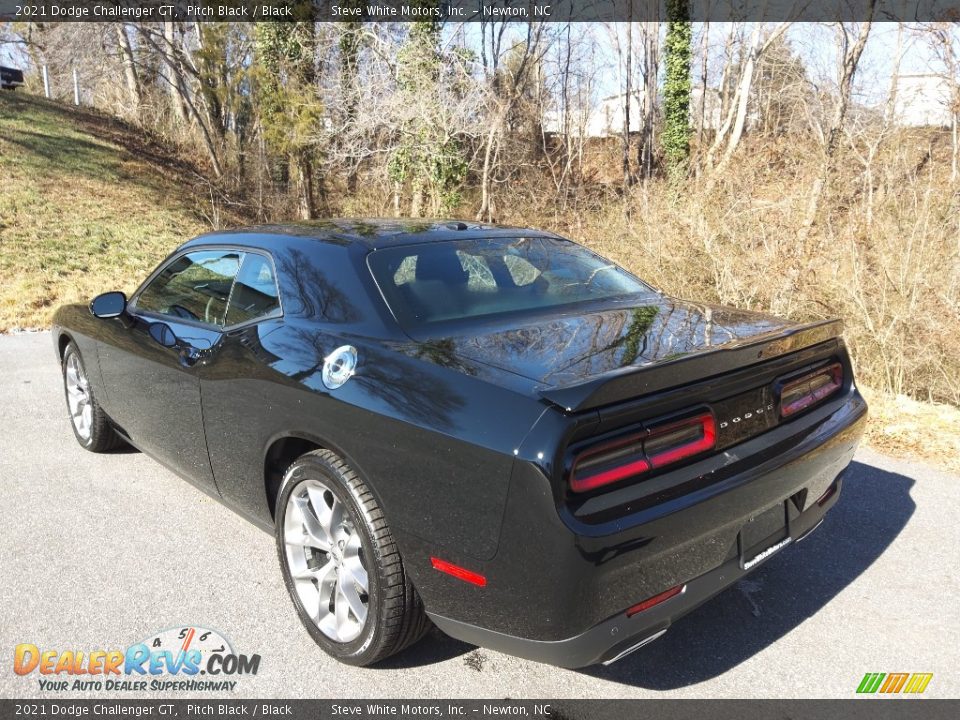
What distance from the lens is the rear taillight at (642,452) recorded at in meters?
2.06

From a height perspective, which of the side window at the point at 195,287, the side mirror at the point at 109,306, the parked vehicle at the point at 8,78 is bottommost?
the side mirror at the point at 109,306

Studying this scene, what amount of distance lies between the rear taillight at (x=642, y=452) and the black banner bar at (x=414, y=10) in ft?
45.9

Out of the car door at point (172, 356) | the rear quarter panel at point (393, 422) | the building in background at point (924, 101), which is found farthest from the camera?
the building in background at point (924, 101)

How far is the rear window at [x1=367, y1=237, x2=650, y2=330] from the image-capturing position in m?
2.91

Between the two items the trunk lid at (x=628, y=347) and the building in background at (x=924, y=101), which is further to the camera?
the building in background at (x=924, y=101)

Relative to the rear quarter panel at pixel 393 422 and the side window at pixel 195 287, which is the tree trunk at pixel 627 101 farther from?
the rear quarter panel at pixel 393 422

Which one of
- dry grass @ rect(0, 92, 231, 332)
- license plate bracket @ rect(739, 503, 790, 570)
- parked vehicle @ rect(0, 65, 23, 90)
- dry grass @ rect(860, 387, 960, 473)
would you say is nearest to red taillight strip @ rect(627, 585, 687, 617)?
license plate bracket @ rect(739, 503, 790, 570)

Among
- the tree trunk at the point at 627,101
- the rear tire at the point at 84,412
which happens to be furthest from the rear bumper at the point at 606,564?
the tree trunk at the point at 627,101

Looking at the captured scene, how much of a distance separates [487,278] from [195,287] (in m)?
1.57

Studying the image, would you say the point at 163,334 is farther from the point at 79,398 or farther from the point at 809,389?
the point at 809,389

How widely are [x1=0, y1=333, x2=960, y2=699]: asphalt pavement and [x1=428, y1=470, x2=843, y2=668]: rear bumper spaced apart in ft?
1.27

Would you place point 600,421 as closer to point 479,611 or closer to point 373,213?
point 479,611

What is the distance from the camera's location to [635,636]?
2.14 metres
